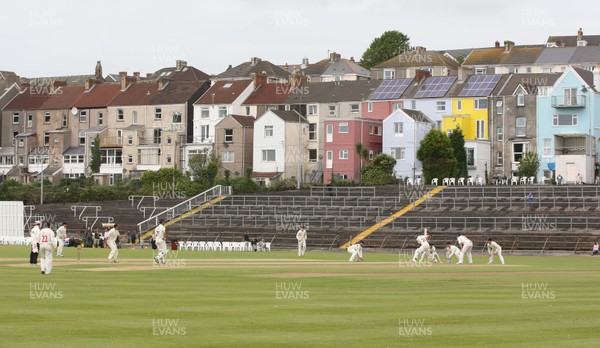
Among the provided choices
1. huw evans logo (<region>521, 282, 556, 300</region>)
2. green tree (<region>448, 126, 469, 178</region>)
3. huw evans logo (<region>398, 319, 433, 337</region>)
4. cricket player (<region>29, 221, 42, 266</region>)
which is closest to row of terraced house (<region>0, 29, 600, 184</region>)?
green tree (<region>448, 126, 469, 178</region>)

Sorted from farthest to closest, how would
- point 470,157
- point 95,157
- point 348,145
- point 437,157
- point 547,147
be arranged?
point 95,157
point 348,145
point 470,157
point 547,147
point 437,157

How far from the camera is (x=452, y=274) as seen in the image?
41500mm

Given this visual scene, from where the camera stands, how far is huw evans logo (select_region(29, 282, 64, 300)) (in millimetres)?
28133

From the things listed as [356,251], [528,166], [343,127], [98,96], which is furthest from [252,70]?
[356,251]

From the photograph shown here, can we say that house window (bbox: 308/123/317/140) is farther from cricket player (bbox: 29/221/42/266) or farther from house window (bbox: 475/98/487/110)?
cricket player (bbox: 29/221/42/266)

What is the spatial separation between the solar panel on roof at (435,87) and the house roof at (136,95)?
3226 centimetres

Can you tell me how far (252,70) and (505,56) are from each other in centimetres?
3142

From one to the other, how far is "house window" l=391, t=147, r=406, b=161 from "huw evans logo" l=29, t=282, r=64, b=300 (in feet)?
274

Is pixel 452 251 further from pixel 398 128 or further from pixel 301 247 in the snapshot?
pixel 398 128

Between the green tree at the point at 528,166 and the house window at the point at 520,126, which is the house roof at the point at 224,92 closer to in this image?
the house window at the point at 520,126

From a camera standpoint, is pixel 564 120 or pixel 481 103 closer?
pixel 564 120

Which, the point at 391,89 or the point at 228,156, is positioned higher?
the point at 391,89

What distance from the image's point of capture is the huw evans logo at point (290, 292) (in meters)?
28.8

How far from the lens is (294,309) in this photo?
25578 millimetres
